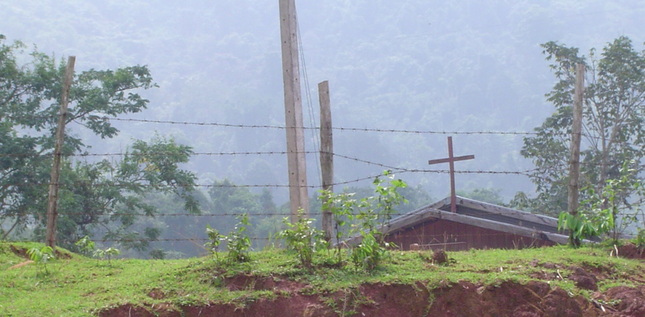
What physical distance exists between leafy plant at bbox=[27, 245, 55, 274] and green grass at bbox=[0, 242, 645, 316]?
79mm

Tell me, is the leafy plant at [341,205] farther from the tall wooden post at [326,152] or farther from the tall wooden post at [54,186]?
the tall wooden post at [54,186]

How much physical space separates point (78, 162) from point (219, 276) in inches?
595

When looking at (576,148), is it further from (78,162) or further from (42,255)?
(78,162)

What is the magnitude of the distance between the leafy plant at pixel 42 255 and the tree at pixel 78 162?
975cm

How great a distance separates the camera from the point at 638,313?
549cm

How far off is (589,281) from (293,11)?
5.03 metres

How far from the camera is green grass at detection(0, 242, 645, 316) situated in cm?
559

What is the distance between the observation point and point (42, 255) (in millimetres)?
6438

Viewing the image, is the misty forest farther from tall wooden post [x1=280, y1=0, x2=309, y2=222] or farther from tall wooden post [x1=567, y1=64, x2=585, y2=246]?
tall wooden post [x1=567, y1=64, x2=585, y2=246]

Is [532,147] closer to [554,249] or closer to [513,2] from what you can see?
[554,249]

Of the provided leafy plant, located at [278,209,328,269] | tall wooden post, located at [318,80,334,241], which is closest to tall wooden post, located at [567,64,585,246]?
tall wooden post, located at [318,80,334,241]

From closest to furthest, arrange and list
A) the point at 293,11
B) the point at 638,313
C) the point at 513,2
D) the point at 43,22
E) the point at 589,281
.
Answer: the point at 638,313, the point at 589,281, the point at 293,11, the point at 43,22, the point at 513,2

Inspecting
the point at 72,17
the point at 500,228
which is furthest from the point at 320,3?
the point at 500,228

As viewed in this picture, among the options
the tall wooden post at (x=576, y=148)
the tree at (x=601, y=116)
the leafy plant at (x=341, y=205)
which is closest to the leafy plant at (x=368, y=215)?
the leafy plant at (x=341, y=205)
